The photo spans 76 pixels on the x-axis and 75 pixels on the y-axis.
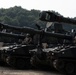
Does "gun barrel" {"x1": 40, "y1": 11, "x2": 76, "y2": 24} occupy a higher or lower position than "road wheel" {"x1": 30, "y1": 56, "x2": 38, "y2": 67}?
higher

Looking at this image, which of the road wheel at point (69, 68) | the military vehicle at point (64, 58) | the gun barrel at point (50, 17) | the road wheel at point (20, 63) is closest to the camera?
the gun barrel at point (50, 17)

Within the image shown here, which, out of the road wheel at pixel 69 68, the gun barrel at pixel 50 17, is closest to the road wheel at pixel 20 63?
the road wheel at pixel 69 68

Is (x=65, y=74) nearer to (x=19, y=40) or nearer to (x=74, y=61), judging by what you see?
(x=74, y=61)

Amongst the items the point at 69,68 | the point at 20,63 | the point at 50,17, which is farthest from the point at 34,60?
the point at 50,17

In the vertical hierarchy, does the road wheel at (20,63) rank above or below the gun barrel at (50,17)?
below

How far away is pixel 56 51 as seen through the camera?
61.8ft

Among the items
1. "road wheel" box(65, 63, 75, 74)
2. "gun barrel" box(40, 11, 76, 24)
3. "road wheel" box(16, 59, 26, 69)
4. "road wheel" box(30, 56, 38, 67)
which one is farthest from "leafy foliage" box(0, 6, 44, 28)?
"gun barrel" box(40, 11, 76, 24)

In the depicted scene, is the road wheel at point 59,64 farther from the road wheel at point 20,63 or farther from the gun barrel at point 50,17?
the road wheel at point 20,63

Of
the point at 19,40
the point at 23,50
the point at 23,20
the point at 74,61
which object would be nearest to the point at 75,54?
the point at 74,61

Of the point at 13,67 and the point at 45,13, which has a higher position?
the point at 45,13

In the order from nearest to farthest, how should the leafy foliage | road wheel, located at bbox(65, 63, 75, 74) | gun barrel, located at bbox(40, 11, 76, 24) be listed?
1. gun barrel, located at bbox(40, 11, 76, 24)
2. road wheel, located at bbox(65, 63, 75, 74)
3. the leafy foliage

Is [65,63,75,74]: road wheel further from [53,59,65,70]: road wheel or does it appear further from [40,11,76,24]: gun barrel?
[40,11,76,24]: gun barrel

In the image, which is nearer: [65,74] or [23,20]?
[65,74]

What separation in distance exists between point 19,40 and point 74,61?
9260mm
